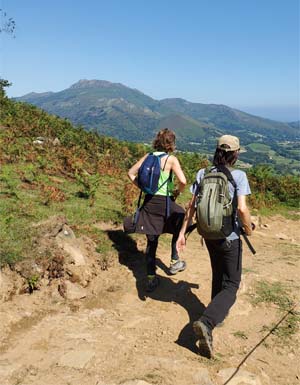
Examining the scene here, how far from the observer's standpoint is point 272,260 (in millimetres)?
8797

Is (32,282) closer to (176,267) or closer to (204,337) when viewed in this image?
(176,267)

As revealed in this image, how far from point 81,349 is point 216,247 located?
6.84ft

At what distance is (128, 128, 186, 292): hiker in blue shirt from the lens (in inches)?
248

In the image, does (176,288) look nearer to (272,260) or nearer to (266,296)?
(266,296)

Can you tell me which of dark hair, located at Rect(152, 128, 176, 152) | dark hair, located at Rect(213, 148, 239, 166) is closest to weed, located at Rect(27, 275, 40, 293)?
dark hair, located at Rect(152, 128, 176, 152)

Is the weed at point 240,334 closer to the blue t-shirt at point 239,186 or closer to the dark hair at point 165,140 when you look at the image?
the blue t-shirt at point 239,186

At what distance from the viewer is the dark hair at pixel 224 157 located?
4871mm

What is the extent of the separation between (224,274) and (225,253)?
14.5 inches

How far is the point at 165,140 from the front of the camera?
6.27m

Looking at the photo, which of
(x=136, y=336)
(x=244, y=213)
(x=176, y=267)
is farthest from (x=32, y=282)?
(x=244, y=213)

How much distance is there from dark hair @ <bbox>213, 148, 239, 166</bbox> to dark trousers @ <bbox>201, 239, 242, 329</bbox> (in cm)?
99

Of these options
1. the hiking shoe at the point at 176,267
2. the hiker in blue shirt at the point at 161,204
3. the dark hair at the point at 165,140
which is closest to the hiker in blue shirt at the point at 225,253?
the hiker in blue shirt at the point at 161,204

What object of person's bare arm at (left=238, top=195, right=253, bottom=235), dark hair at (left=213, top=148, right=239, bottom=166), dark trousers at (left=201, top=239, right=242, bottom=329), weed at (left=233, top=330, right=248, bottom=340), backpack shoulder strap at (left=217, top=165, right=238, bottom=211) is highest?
dark hair at (left=213, top=148, right=239, bottom=166)

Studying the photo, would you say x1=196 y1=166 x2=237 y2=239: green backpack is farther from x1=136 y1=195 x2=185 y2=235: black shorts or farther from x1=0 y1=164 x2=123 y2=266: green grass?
x1=0 y1=164 x2=123 y2=266: green grass
